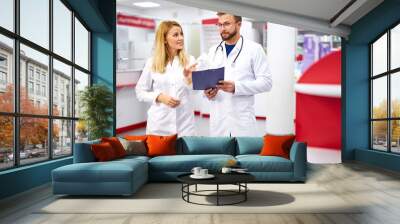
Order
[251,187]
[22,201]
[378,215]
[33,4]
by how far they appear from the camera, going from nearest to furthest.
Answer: [378,215] → [22,201] → [251,187] → [33,4]

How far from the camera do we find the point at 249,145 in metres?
7.10

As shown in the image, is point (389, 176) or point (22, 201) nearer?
point (22, 201)

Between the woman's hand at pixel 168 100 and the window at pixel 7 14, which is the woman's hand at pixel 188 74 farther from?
the window at pixel 7 14

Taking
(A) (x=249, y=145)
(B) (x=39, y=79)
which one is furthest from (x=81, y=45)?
(A) (x=249, y=145)

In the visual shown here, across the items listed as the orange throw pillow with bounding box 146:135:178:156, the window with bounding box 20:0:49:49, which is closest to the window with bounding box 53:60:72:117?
the window with bounding box 20:0:49:49

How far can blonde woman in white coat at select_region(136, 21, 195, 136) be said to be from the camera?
344 inches

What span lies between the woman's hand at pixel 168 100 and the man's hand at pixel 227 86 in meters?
0.90

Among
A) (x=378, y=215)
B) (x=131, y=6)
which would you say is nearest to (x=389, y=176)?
(x=378, y=215)

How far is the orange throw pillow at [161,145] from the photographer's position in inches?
271

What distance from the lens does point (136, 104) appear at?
1114 centimetres

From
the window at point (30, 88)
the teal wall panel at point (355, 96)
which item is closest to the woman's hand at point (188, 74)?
the window at point (30, 88)

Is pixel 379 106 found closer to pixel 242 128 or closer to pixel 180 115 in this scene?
pixel 242 128

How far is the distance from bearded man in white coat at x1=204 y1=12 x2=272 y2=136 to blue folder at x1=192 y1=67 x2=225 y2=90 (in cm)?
10

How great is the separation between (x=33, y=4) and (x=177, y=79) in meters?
3.24
